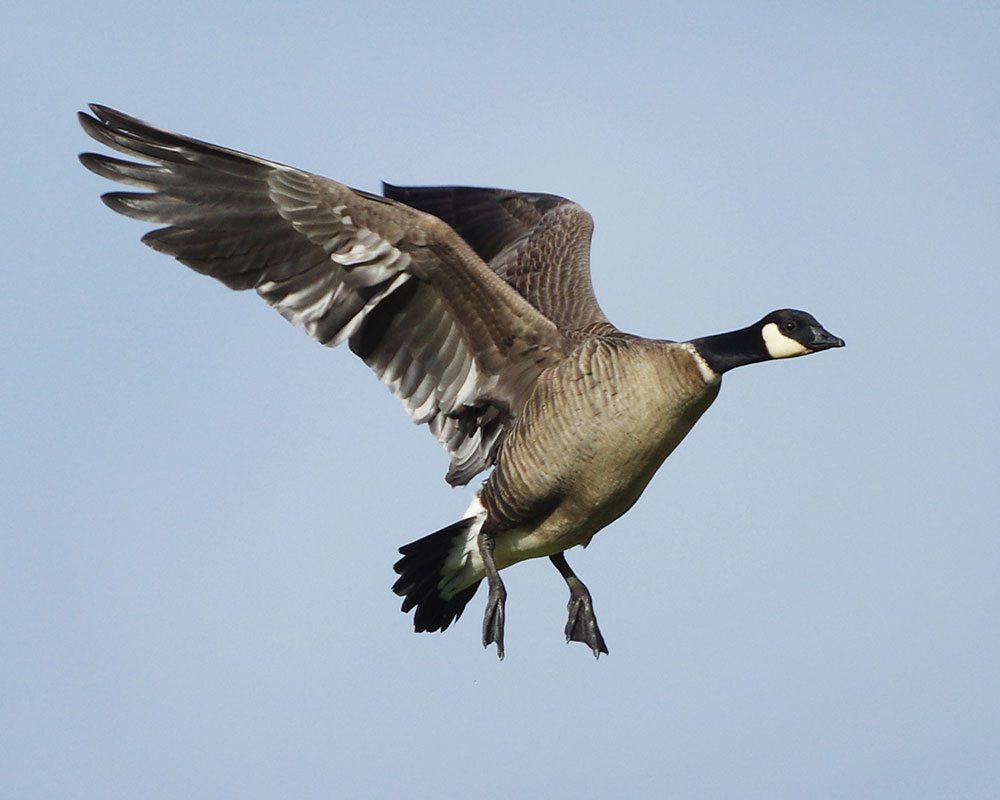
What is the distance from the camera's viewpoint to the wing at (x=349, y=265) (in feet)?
34.8

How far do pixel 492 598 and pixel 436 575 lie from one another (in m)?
0.71

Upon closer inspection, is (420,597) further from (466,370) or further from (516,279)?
(516,279)

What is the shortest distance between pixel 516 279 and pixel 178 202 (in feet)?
11.9

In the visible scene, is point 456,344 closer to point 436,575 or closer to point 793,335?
point 436,575

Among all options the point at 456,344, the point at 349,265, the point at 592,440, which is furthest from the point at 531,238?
the point at 592,440

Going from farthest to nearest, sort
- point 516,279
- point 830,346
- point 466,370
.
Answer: point 516,279 < point 466,370 < point 830,346

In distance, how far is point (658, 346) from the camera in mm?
10703

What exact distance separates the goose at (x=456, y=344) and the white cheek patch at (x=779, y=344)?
0.01m

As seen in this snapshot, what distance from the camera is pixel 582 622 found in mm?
12078

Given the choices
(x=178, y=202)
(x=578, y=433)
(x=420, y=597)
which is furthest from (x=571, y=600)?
(x=178, y=202)

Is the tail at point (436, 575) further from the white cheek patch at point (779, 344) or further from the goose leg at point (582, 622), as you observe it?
the white cheek patch at point (779, 344)

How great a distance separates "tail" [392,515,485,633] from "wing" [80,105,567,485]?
72 centimetres

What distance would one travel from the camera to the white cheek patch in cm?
1070

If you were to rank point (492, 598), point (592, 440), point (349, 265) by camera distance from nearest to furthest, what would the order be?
point (592, 440)
point (349, 265)
point (492, 598)
